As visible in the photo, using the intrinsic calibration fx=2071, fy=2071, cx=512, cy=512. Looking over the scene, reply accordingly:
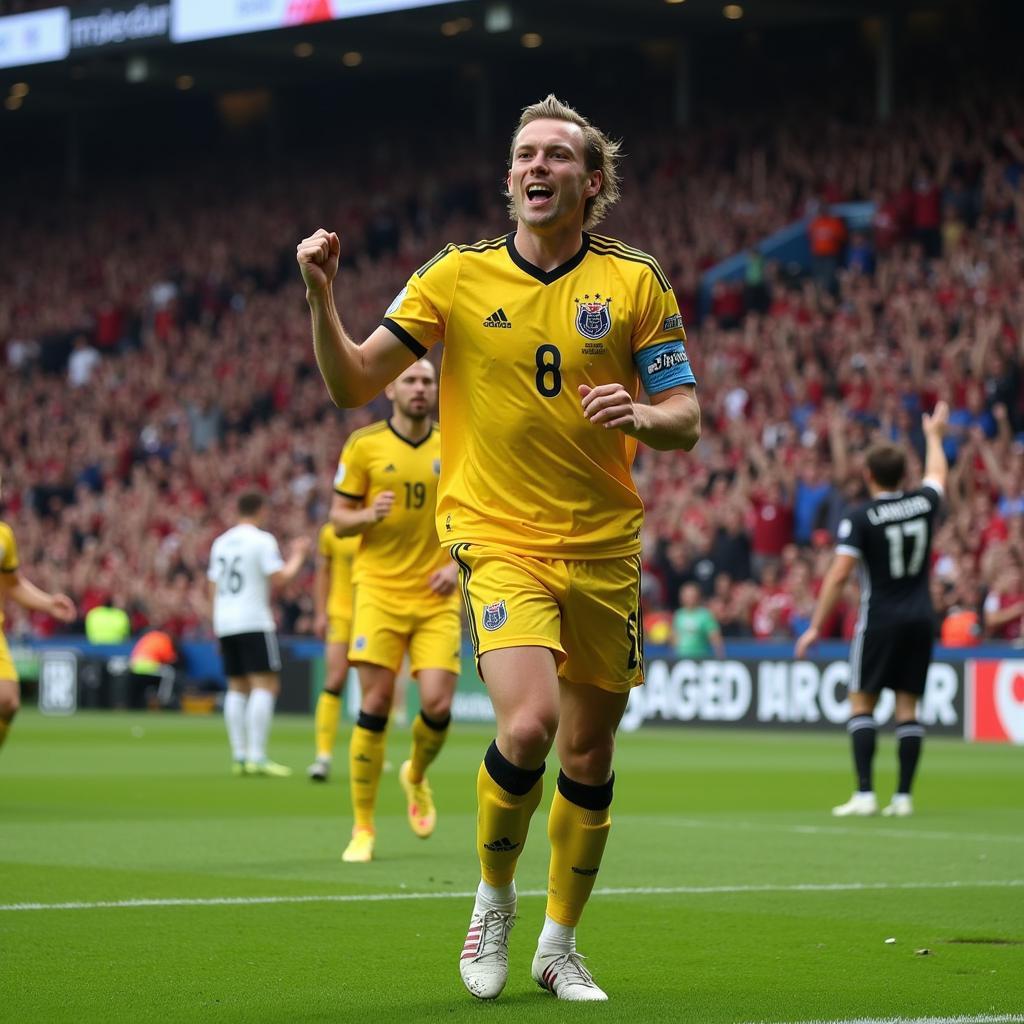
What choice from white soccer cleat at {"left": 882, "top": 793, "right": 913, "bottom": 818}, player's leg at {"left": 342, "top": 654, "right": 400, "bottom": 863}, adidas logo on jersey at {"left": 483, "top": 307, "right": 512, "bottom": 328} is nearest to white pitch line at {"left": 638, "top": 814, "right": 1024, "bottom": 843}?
white soccer cleat at {"left": 882, "top": 793, "right": 913, "bottom": 818}

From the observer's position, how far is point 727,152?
3438 cm

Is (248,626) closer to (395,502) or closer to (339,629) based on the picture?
(339,629)

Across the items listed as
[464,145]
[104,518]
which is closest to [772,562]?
[104,518]

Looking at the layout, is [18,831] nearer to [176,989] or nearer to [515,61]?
[176,989]

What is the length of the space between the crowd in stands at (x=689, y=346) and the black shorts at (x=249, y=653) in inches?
339

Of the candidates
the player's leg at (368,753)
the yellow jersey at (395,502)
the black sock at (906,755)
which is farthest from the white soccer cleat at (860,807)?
the player's leg at (368,753)

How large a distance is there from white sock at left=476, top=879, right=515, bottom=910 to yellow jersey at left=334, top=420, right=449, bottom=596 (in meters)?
4.97

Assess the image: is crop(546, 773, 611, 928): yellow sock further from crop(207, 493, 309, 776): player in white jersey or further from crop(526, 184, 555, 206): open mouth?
crop(207, 493, 309, 776): player in white jersey

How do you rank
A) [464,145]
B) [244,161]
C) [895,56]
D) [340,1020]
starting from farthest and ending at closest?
[244,161] → [464,145] → [895,56] → [340,1020]

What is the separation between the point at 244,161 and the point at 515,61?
6.75 meters

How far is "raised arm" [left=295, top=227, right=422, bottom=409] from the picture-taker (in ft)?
19.3

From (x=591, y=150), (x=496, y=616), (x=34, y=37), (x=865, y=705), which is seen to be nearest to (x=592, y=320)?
(x=591, y=150)

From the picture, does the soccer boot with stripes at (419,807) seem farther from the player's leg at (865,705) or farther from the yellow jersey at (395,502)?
the player's leg at (865,705)

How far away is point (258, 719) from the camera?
1736cm
